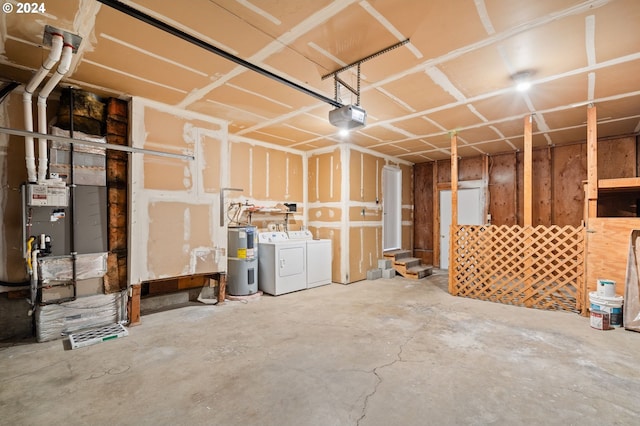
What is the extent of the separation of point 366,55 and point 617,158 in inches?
221

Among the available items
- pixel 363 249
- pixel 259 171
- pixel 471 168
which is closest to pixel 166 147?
pixel 259 171

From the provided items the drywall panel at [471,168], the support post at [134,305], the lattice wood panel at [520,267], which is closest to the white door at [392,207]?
the drywall panel at [471,168]

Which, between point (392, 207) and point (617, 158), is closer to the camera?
point (617, 158)

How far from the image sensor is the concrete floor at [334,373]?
74.0 inches

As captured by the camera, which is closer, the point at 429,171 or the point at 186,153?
the point at 186,153

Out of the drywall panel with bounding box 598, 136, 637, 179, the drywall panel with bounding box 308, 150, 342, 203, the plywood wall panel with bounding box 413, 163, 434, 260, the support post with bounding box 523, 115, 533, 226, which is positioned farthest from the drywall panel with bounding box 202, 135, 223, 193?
the drywall panel with bounding box 598, 136, 637, 179

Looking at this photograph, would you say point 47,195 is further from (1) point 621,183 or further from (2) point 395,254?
(1) point 621,183

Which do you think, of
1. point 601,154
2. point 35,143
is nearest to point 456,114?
point 601,154

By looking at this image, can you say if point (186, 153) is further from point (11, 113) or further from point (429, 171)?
point (429, 171)

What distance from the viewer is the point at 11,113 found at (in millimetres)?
3137

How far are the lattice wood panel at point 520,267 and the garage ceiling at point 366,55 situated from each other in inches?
67.8

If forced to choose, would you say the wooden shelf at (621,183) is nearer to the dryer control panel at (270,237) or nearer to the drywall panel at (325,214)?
the drywall panel at (325,214)

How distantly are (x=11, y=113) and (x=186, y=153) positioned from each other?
171 centimetres

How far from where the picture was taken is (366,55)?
263 centimetres
